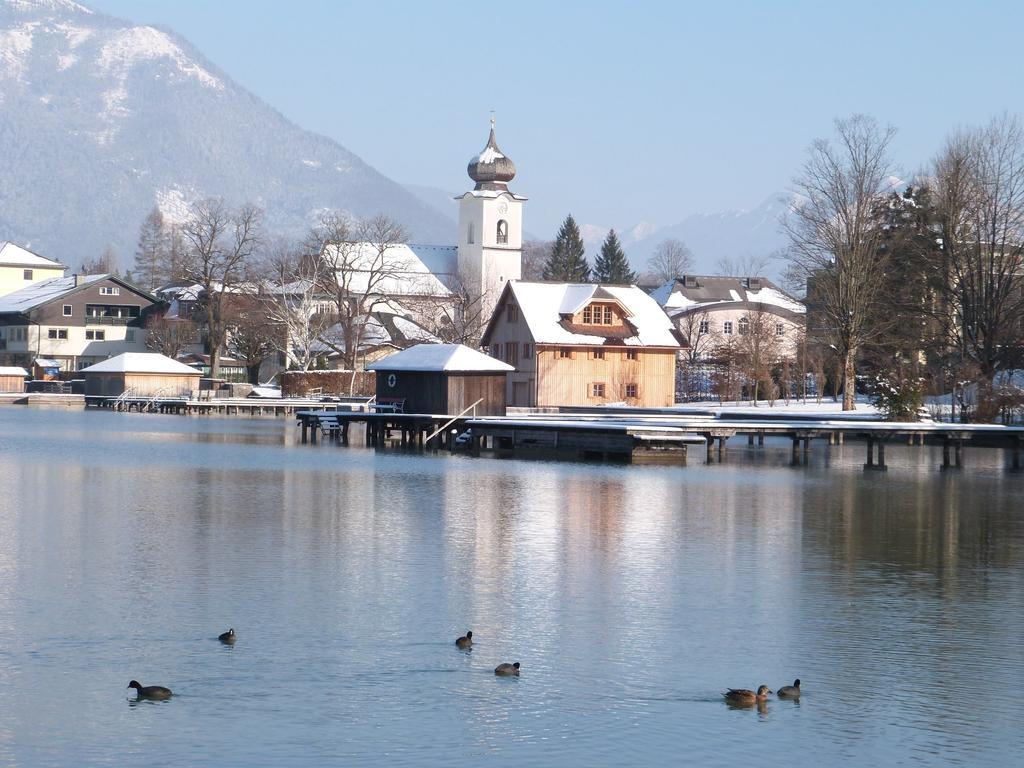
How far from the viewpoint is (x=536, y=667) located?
57.0 feet

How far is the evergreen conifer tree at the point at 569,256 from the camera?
147375 millimetres

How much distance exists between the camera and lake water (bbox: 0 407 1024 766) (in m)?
14.7

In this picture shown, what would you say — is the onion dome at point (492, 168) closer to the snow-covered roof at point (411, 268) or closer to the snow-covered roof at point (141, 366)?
the snow-covered roof at point (411, 268)

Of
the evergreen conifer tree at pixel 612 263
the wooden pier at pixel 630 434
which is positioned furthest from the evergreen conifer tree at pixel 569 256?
the wooden pier at pixel 630 434

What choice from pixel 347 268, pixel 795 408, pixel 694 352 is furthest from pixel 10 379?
pixel 795 408

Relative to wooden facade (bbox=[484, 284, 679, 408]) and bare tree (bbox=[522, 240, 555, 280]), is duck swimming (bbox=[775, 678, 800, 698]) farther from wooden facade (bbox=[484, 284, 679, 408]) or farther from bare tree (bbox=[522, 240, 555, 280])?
bare tree (bbox=[522, 240, 555, 280])

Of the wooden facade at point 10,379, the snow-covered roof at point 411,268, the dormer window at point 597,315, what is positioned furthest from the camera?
the snow-covered roof at point 411,268

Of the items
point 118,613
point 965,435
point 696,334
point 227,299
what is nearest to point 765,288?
point 696,334

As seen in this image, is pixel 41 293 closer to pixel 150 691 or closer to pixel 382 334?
pixel 382 334

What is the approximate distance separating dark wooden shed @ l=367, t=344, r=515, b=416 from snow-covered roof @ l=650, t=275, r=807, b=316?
6328cm

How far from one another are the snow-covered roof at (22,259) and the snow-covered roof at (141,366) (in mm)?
56114

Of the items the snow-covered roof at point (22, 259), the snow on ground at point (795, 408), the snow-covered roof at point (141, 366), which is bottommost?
the snow on ground at point (795, 408)

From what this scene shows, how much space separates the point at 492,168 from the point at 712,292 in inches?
857

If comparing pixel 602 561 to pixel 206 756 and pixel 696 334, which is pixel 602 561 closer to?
pixel 206 756
